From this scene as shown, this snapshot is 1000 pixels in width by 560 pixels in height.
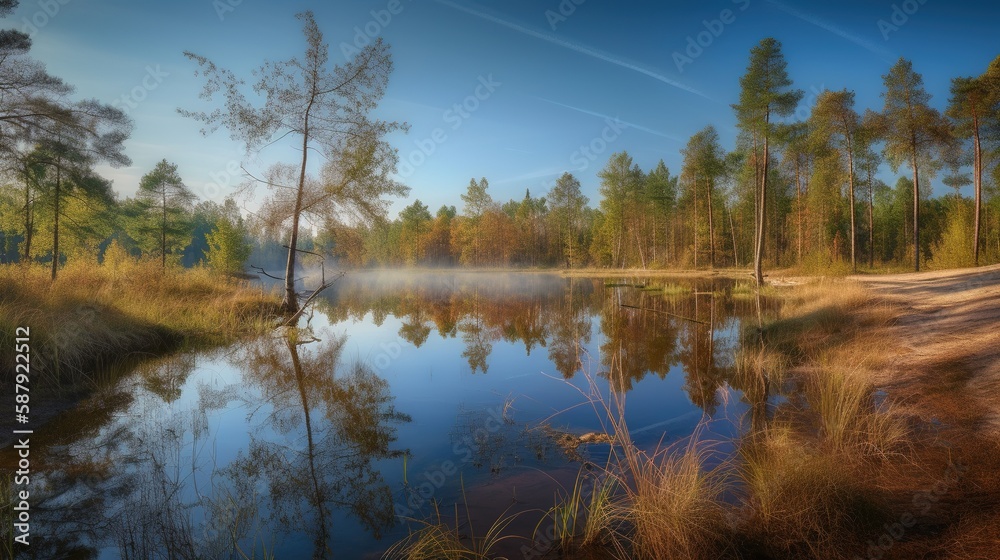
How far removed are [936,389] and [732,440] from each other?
373cm

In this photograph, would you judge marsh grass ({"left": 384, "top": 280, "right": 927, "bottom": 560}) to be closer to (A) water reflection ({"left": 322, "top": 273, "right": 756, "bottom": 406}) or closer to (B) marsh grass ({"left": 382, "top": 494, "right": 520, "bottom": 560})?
(B) marsh grass ({"left": 382, "top": 494, "right": 520, "bottom": 560})

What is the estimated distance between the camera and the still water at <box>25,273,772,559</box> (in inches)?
155

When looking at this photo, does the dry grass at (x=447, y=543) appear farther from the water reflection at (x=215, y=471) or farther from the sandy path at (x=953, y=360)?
the sandy path at (x=953, y=360)

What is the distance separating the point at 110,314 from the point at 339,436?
844 cm

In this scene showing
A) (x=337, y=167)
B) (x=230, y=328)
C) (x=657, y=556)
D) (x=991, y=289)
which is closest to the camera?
(x=657, y=556)

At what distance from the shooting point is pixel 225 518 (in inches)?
160

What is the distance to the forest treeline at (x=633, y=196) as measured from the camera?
12281mm

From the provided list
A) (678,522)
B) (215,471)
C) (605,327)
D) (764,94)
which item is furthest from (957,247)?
(215,471)

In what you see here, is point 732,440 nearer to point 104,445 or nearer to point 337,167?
point 104,445

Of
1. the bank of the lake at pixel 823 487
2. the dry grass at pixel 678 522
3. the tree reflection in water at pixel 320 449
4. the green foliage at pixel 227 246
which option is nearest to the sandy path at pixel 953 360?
the bank of the lake at pixel 823 487

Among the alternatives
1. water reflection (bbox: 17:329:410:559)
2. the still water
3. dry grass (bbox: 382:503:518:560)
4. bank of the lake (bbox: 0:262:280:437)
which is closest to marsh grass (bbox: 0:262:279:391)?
bank of the lake (bbox: 0:262:280:437)

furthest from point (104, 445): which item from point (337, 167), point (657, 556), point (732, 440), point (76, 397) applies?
point (337, 167)

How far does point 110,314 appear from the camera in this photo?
1041 cm

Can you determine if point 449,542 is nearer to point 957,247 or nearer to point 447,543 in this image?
point 447,543
